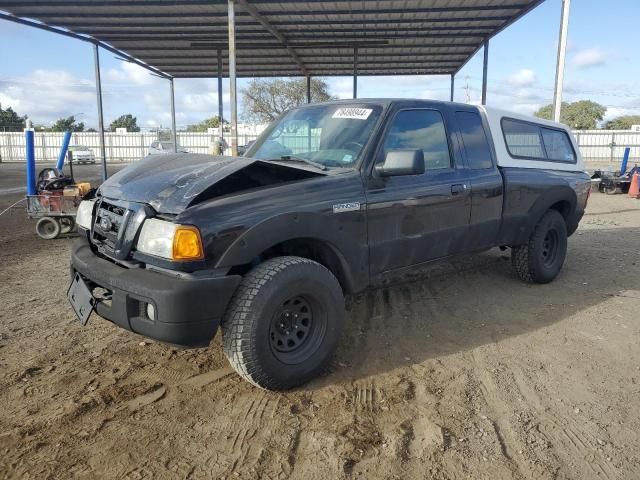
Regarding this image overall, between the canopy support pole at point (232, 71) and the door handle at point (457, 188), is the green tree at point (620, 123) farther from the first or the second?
the door handle at point (457, 188)

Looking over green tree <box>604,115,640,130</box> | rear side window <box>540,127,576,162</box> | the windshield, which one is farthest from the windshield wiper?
green tree <box>604,115,640,130</box>

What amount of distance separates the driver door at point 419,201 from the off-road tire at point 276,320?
61 cm

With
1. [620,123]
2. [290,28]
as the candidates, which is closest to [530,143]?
[290,28]

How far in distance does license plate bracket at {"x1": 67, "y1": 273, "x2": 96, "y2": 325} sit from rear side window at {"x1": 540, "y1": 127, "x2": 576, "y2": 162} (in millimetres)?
5121

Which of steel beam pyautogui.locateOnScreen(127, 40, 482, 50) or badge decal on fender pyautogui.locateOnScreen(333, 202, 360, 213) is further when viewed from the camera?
steel beam pyautogui.locateOnScreen(127, 40, 482, 50)

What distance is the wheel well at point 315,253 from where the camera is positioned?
133 inches

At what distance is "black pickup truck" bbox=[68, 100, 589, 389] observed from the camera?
2.85 metres

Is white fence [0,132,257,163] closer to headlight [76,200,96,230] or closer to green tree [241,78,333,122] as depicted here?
green tree [241,78,333,122]

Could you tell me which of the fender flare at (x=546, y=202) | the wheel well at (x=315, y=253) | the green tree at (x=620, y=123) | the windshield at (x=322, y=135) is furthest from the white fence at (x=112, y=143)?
the green tree at (x=620, y=123)

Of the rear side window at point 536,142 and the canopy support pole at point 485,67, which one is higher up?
the canopy support pole at point 485,67

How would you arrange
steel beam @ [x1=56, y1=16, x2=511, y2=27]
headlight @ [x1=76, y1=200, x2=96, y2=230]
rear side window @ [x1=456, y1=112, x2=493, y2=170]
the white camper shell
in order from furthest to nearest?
steel beam @ [x1=56, y1=16, x2=511, y2=27]
the white camper shell
rear side window @ [x1=456, y1=112, x2=493, y2=170]
headlight @ [x1=76, y1=200, x2=96, y2=230]

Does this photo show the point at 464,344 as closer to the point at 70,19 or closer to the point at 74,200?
the point at 74,200

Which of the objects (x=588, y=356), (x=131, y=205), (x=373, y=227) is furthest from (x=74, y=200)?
(x=588, y=356)

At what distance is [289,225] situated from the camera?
3.12 meters
